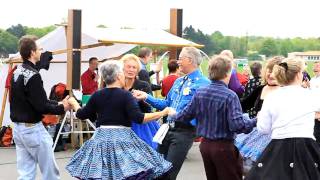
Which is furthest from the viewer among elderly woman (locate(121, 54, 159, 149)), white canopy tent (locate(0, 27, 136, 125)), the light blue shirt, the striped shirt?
white canopy tent (locate(0, 27, 136, 125))

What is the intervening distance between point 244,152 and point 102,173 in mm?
1605

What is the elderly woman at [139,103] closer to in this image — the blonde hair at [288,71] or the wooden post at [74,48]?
the blonde hair at [288,71]

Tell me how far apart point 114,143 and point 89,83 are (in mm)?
6393

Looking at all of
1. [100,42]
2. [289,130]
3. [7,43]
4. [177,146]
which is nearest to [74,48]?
[100,42]

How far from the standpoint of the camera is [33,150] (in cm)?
604

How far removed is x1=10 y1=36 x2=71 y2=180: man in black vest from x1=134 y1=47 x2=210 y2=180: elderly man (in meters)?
1.01

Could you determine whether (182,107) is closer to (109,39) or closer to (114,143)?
(114,143)

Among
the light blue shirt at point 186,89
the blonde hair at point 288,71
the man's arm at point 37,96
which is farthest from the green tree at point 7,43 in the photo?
the blonde hair at point 288,71

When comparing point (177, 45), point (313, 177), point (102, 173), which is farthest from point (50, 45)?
point (313, 177)

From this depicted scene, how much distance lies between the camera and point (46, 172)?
19.9 ft

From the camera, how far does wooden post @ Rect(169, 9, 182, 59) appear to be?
11859 mm

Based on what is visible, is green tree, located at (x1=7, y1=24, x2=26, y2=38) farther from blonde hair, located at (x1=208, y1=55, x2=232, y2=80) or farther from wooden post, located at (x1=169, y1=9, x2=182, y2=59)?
blonde hair, located at (x1=208, y1=55, x2=232, y2=80)

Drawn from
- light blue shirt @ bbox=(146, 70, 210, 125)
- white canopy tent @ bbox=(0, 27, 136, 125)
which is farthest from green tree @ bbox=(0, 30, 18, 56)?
light blue shirt @ bbox=(146, 70, 210, 125)

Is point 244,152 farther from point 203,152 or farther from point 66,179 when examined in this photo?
point 66,179
